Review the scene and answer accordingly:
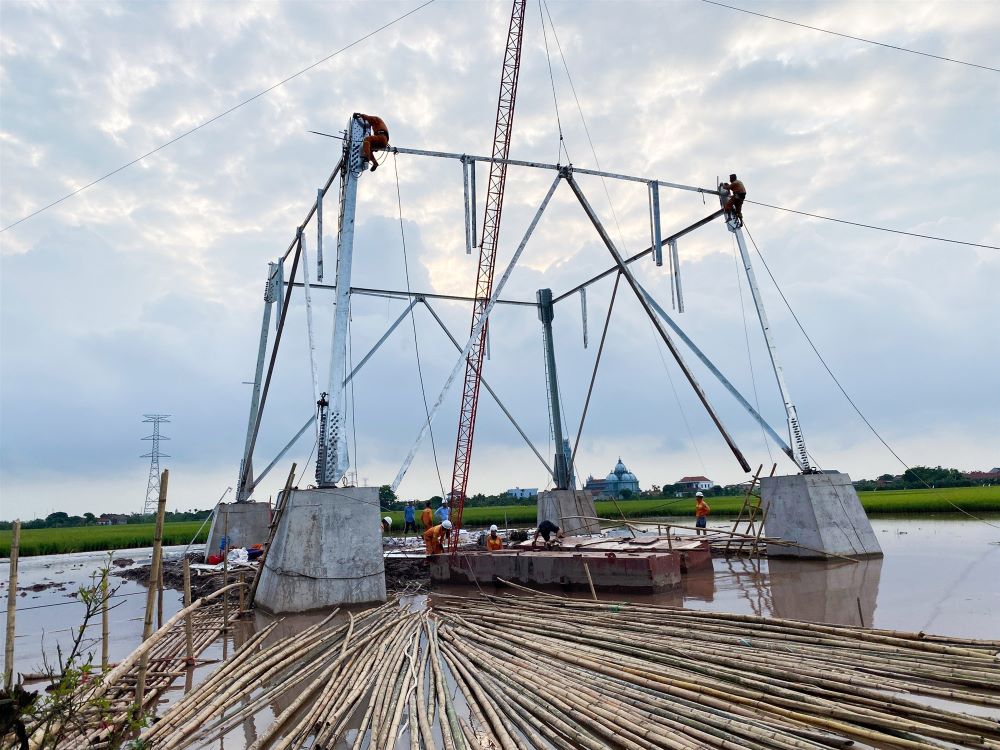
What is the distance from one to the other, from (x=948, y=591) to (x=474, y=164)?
18.2 metres

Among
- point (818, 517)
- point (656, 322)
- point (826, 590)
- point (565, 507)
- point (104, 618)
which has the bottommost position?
point (826, 590)

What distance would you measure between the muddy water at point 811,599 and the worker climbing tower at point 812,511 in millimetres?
661

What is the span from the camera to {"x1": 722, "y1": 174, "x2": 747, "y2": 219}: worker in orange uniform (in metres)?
24.4

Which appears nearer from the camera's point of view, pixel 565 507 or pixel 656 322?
pixel 656 322

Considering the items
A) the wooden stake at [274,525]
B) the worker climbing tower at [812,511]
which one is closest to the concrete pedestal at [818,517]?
the worker climbing tower at [812,511]

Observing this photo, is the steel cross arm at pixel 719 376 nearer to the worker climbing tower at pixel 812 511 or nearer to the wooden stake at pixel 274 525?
the worker climbing tower at pixel 812 511

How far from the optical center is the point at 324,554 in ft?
53.2

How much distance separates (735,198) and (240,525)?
24.2 meters

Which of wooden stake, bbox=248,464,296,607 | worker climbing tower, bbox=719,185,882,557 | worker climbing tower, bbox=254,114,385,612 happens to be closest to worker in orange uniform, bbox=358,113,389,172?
worker climbing tower, bbox=254,114,385,612

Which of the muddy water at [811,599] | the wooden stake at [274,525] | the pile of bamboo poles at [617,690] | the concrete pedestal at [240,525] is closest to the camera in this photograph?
the pile of bamboo poles at [617,690]

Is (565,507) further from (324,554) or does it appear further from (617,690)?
(617,690)

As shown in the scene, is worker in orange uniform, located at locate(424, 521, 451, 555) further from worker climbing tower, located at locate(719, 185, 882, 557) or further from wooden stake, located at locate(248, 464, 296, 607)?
worker climbing tower, located at locate(719, 185, 882, 557)

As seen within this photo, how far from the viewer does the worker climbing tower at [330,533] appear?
16.0 m

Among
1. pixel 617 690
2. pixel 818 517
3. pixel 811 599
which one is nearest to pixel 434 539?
pixel 811 599
